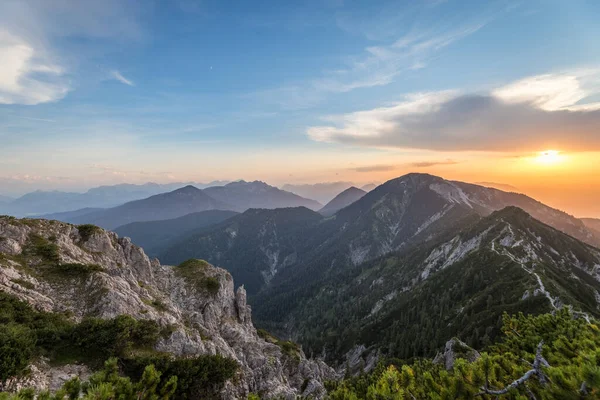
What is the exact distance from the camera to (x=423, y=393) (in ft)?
75.6

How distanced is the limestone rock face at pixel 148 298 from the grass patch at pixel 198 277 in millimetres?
420

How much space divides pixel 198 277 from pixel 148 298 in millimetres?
23190

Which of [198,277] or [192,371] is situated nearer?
[192,371]

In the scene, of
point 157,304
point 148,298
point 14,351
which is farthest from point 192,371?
point 148,298

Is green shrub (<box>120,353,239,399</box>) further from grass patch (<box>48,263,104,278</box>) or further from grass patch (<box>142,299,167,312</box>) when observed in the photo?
grass patch (<box>48,263,104,278</box>)

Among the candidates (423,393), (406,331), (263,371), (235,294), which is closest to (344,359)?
(406,331)

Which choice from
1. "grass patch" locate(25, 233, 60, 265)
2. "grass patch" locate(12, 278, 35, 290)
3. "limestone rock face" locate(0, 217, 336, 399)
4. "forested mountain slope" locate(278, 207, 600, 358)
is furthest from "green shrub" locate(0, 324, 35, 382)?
"forested mountain slope" locate(278, 207, 600, 358)

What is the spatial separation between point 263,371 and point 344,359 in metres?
138

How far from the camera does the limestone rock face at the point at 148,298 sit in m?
42.9

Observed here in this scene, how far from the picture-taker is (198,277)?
81.9 metres

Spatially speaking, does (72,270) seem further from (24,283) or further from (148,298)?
(148,298)

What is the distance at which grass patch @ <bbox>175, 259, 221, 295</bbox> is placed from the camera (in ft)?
259

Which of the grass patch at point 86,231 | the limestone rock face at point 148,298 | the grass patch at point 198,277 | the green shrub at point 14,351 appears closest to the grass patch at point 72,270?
the limestone rock face at point 148,298

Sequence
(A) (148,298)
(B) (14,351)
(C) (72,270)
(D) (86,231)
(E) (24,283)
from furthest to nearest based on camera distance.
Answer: (D) (86,231) < (A) (148,298) < (C) (72,270) < (E) (24,283) < (B) (14,351)
